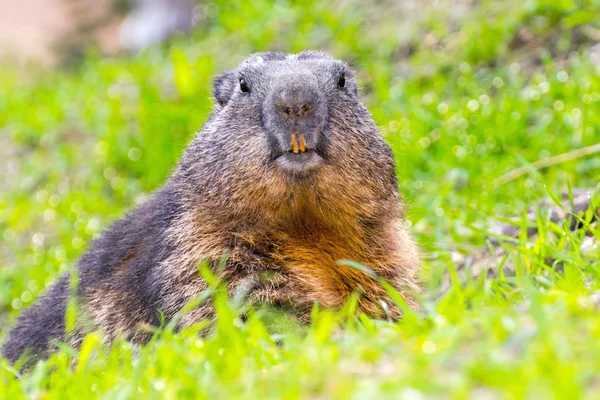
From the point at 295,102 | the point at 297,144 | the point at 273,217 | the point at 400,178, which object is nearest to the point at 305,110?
the point at 295,102

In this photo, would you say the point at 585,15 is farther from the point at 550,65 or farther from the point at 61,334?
the point at 61,334

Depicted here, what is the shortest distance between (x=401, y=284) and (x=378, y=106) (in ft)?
12.2

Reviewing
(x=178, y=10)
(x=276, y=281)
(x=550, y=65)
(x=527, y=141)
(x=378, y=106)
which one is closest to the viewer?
(x=276, y=281)

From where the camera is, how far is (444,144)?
7266mm

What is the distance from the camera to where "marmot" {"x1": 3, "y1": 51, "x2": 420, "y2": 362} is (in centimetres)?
434

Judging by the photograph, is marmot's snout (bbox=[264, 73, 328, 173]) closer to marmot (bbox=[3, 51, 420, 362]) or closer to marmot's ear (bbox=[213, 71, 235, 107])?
marmot (bbox=[3, 51, 420, 362])

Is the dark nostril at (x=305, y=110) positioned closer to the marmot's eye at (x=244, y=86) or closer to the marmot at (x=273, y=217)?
the marmot at (x=273, y=217)

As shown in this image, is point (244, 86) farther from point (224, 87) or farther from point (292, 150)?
point (292, 150)

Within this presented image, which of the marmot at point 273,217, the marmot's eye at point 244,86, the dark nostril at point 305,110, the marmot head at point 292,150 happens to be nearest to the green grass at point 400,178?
the marmot at point 273,217

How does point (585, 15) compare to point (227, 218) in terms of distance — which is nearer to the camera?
point (227, 218)

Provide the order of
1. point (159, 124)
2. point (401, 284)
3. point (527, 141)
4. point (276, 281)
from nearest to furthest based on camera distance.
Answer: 1. point (276, 281)
2. point (401, 284)
3. point (527, 141)
4. point (159, 124)

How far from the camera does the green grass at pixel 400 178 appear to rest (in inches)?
108

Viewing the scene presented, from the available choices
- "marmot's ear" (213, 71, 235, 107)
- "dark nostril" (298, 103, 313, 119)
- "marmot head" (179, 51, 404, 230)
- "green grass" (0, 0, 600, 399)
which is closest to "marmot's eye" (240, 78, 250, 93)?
"marmot head" (179, 51, 404, 230)

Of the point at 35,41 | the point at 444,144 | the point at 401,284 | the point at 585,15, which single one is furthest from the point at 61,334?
the point at 35,41
